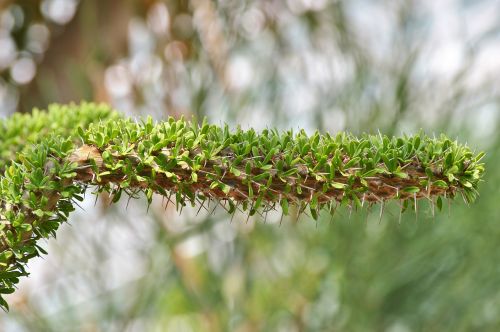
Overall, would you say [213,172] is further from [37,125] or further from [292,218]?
[292,218]

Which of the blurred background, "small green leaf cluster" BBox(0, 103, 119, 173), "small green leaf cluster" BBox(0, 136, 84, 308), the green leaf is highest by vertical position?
the blurred background

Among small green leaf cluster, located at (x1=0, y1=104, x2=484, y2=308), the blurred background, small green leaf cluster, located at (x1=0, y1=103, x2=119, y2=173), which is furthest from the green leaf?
the blurred background

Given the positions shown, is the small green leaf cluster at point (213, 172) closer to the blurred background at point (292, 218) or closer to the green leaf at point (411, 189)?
the green leaf at point (411, 189)

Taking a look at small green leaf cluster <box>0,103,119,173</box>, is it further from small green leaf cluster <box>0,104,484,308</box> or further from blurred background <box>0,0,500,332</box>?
A: blurred background <box>0,0,500,332</box>

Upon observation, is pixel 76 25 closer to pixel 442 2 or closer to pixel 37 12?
pixel 37 12

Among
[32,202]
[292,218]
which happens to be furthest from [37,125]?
[292,218]

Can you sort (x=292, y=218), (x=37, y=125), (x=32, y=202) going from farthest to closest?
(x=292, y=218), (x=37, y=125), (x=32, y=202)
